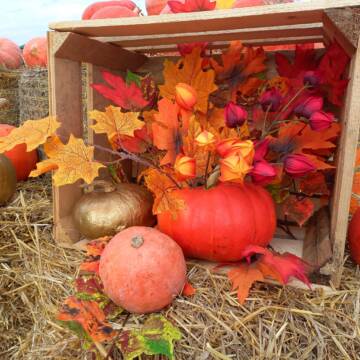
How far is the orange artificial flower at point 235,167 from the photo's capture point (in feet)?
2.28

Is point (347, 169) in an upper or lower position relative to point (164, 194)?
upper

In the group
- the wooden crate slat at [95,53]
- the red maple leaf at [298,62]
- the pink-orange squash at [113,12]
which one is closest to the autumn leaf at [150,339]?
the wooden crate slat at [95,53]

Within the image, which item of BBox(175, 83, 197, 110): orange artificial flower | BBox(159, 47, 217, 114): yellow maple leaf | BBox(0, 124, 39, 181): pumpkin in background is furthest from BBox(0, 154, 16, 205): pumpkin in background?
BBox(175, 83, 197, 110): orange artificial flower

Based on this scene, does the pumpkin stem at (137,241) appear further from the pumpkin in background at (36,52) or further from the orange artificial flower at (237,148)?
the pumpkin in background at (36,52)


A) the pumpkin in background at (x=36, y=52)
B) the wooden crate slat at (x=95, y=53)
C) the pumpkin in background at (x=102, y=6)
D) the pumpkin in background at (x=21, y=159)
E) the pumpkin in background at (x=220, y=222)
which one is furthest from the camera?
the pumpkin in background at (x=36, y=52)

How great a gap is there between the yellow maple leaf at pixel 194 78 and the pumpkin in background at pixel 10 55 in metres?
2.07

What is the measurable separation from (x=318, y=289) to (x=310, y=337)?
11 centimetres

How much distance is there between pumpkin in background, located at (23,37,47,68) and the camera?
8.39 ft

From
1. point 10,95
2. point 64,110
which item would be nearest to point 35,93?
point 10,95

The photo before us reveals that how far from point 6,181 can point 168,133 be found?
1.95 ft

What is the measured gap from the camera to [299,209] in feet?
3.35

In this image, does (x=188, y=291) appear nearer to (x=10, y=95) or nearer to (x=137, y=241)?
(x=137, y=241)

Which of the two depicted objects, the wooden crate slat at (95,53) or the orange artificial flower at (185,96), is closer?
the orange artificial flower at (185,96)

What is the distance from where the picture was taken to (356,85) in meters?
0.72
